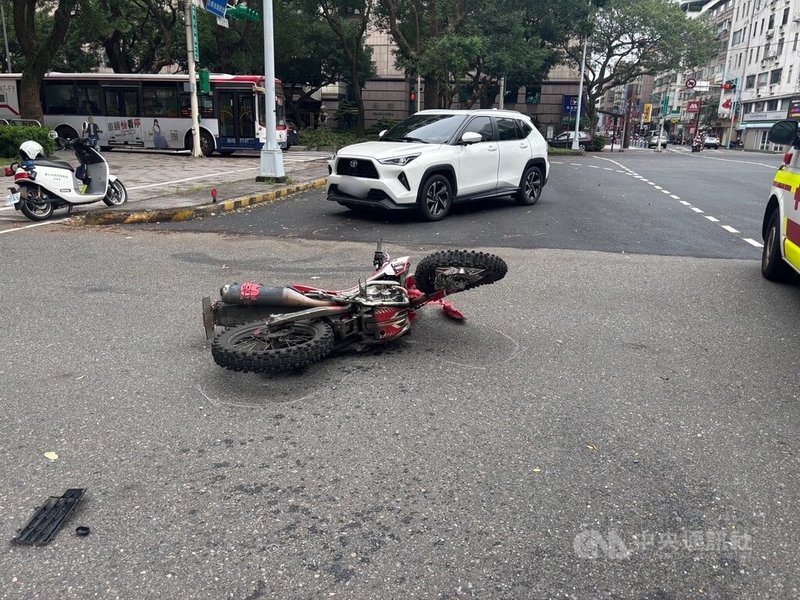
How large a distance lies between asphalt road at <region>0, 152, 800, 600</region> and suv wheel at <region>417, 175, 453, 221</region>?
4186mm

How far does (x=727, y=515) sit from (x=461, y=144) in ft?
28.7

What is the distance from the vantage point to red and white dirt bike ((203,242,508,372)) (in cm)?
417

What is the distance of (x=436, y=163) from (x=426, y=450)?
25.1 ft

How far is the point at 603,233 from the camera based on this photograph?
397 inches

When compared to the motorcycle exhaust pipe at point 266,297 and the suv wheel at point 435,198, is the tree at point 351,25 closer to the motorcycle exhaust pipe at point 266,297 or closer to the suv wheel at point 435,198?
the suv wheel at point 435,198

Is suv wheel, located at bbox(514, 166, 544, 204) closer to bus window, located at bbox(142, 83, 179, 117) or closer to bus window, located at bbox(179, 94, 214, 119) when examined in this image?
bus window, located at bbox(179, 94, 214, 119)

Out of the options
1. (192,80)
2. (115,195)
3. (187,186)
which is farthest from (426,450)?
(192,80)

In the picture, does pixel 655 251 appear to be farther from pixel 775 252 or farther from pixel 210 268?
pixel 210 268

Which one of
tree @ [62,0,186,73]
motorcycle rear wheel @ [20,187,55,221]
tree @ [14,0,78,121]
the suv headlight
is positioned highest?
tree @ [62,0,186,73]

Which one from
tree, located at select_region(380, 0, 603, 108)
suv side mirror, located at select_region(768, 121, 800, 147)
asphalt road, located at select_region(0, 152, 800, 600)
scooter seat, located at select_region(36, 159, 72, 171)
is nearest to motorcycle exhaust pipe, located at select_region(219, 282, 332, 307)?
asphalt road, located at select_region(0, 152, 800, 600)

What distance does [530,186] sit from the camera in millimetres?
13031

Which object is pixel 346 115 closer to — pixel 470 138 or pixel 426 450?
pixel 470 138

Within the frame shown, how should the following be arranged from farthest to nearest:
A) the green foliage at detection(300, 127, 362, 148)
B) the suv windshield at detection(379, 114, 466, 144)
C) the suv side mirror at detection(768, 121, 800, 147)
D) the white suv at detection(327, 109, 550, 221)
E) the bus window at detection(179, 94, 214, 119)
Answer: the green foliage at detection(300, 127, 362, 148) → the bus window at detection(179, 94, 214, 119) → the suv windshield at detection(379, 114, 466, 144) → the white suv at detection(327, 109, 550, 221) → the suv side mirror at detection(768, 121, 800, 147)

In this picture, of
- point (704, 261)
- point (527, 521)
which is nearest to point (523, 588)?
point (527, 521)
